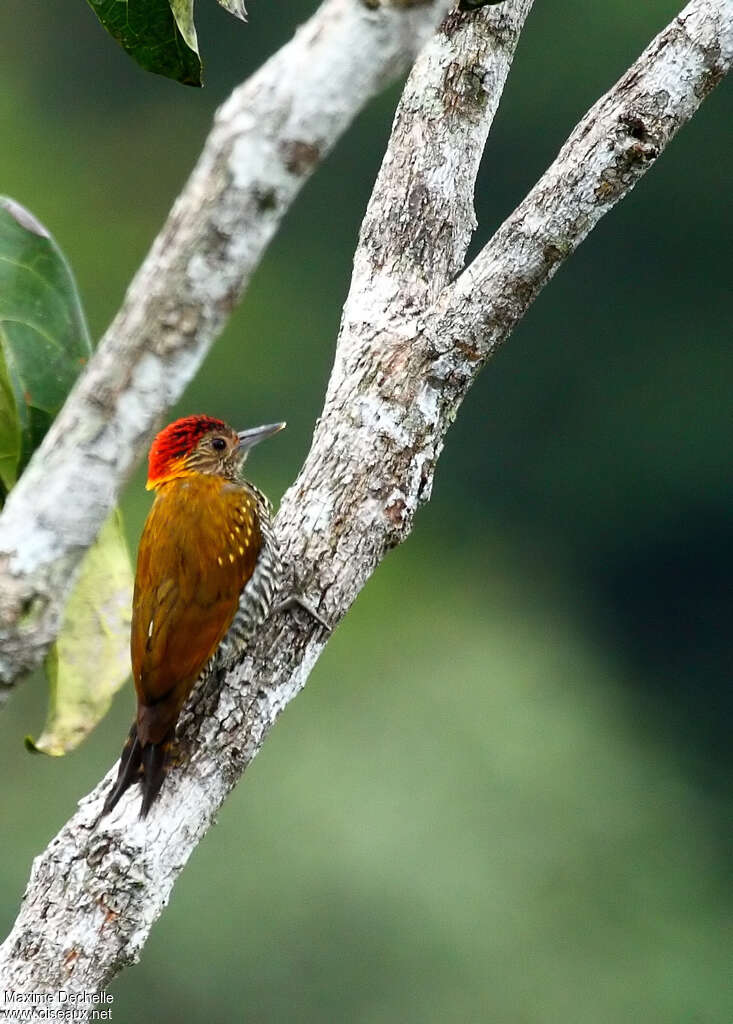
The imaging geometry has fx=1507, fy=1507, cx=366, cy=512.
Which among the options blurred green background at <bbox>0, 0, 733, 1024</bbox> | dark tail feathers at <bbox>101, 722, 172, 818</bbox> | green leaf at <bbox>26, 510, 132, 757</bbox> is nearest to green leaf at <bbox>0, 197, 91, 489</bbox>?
green leaf at <bbox>26, 510, 132, 757</bbox>

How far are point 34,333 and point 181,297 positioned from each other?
0.23 m

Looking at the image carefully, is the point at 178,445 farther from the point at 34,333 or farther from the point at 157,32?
the point at 34,333

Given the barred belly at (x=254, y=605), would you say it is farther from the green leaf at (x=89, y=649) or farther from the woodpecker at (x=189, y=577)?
the green leaf at (x=89, y=649)

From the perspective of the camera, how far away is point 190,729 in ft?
8.06

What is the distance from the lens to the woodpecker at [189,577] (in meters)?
2.51

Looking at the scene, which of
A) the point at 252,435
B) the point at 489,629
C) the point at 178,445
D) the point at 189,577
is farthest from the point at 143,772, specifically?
the point at 489,629

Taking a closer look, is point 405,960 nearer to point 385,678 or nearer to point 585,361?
point 385,678

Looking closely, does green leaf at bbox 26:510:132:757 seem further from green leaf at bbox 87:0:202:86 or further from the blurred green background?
the blurred green background

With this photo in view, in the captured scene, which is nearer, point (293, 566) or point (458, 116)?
point (293, 566)

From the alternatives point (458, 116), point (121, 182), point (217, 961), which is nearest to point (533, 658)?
point (217, 961)

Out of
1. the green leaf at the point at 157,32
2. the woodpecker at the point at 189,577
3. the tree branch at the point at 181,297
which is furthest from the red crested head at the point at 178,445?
the tree branch at the point at 181,297

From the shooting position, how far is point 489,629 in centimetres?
1295

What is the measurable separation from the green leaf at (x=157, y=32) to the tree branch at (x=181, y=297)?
40 cm

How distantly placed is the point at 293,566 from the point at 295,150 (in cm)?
133
